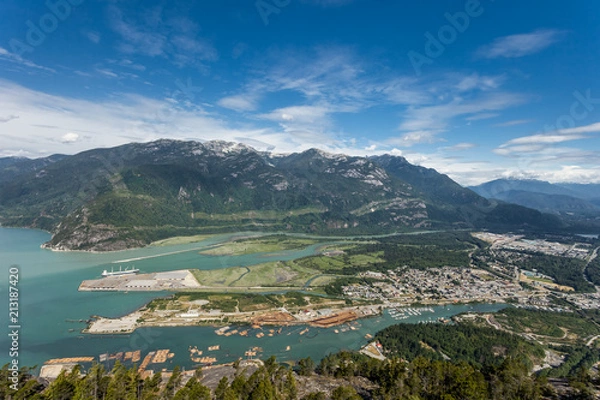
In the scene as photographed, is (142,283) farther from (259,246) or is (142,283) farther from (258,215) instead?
(258,215)

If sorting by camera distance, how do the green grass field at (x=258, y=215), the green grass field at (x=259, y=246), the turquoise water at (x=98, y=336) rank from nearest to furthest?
the turquoise water at (x=98, y=336) → the green grass field at (x=259, y=246) → the green grass field at (x=258, y=215)

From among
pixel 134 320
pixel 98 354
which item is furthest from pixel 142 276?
pixel 98 354

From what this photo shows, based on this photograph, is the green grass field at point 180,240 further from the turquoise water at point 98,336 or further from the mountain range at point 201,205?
the turquoise water at point 98,336

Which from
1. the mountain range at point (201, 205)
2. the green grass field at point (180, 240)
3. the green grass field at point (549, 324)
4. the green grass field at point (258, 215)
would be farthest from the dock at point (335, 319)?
the green grass field at point (258, 215)

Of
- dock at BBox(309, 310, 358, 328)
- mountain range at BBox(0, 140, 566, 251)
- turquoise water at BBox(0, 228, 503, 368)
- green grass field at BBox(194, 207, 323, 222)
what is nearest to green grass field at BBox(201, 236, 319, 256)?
turquoise water at BBox(0, 228, 503, 368)

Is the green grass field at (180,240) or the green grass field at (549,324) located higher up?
the green grass field at (180,240)

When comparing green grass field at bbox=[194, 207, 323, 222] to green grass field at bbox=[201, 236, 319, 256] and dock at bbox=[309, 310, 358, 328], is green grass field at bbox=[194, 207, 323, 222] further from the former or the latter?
dock at bbox=[309, 310, 358, 328]
